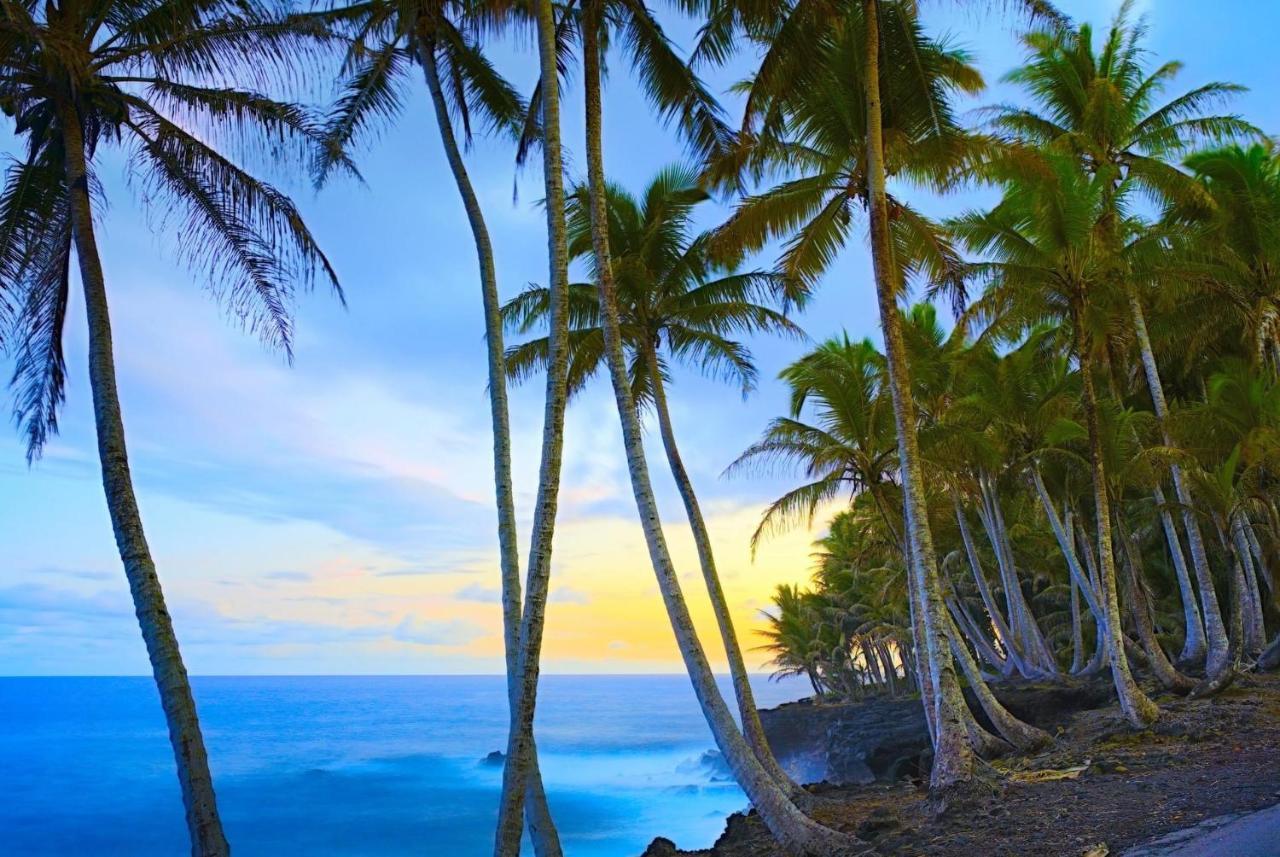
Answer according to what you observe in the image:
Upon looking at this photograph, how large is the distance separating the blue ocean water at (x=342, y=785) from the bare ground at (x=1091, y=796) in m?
21.7

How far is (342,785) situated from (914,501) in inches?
1905

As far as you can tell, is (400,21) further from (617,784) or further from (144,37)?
(617,784)

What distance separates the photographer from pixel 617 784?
52.6m

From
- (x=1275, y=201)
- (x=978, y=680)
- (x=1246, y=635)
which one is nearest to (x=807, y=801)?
(x=978, y=680)

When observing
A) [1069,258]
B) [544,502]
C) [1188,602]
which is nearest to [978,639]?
[1188,602]

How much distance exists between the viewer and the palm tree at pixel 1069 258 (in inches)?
484

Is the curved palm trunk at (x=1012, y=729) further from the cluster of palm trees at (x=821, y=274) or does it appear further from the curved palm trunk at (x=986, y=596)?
the curved palm trunk at (x=986, y=596)

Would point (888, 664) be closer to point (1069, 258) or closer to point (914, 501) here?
point (1069, 258)

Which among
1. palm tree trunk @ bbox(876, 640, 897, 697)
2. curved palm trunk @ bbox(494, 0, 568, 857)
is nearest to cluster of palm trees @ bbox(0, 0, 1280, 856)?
curved palm trunk @ bbox(494, 0, 568, 857)

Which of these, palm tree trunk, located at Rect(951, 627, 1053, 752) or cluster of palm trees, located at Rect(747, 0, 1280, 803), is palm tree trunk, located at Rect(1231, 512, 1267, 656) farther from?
palm tree trunk, located at Rect(951, 627, 1053, 752)

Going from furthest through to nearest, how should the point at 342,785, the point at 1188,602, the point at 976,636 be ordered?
1. the point at 342,785
2. the point at 976,636
3. the point at 1188,602

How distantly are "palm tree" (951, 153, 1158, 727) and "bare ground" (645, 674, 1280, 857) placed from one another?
1.13 meters

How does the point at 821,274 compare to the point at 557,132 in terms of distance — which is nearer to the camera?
the point at 557,132

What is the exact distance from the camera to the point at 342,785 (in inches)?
1945
